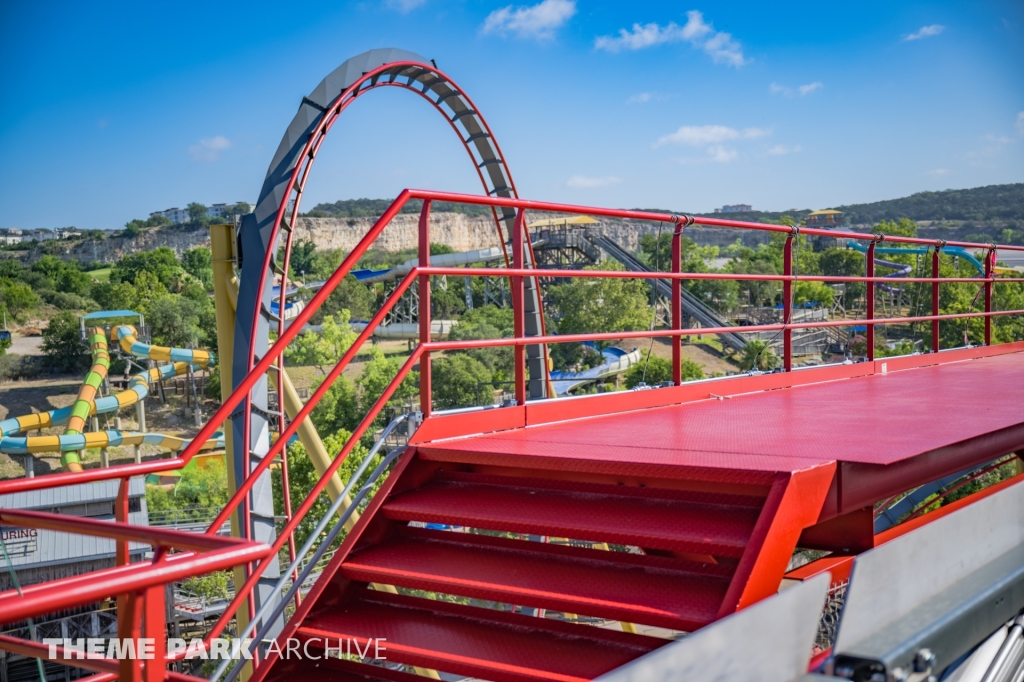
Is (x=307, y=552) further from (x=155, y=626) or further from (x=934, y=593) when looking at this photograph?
(x=934, y=593)

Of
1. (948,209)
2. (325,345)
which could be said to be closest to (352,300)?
(325,345)


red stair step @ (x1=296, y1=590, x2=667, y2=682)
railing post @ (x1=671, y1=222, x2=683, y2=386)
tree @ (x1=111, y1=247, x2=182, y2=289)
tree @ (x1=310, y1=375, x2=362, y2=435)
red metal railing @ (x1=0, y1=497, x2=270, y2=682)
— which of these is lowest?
tree @ (x1=310, y1=375, x2=362, y2=435)

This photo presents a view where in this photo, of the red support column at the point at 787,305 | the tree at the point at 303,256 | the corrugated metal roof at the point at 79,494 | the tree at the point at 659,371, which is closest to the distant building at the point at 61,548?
the corrugated metal roof at the point at 79,494

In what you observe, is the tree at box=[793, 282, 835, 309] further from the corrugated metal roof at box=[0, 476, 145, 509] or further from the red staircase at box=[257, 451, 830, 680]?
the red staircase at box=[257, 451, 830, 680]

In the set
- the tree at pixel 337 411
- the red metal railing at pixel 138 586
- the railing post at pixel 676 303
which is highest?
the railing post at pixel 676 303

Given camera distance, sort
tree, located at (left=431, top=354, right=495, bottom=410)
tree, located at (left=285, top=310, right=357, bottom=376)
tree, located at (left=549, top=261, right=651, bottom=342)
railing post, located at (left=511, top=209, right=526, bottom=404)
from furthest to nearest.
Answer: tree, located at (left=549, top=261, right=651, bottom=342) < tree, located at (left=285, top=310, right=357, bottom=376) < tree, located at (left=431, top=354, right=495, bottom=410) < railing post, located at (left=511, top=209, right=526, bottom=404)

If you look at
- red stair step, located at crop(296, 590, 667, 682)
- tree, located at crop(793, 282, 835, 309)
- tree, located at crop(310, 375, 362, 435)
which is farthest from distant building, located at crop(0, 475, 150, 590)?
tree, located at crop(793, 282, 835, 309)

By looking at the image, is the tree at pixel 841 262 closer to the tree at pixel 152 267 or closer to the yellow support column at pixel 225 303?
the tree at pixel 152 267
